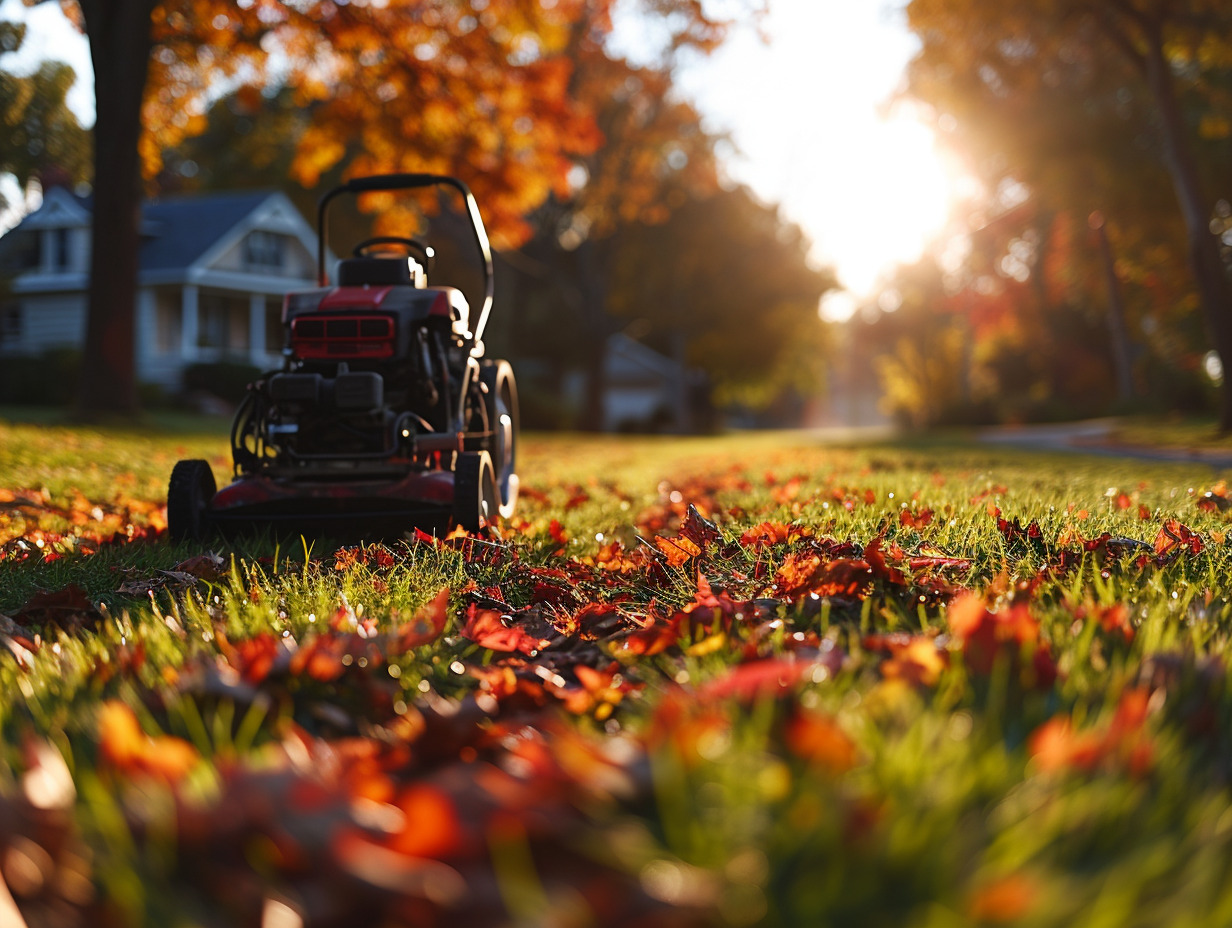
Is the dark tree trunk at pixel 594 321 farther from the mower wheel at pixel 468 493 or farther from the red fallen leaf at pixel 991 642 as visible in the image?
the red fallen leaf at pixel 991 642

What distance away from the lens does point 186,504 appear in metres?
4.75

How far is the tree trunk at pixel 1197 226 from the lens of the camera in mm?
14719

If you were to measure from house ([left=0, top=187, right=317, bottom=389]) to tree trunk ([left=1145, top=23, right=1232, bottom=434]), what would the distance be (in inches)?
954

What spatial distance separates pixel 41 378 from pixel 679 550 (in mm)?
26591

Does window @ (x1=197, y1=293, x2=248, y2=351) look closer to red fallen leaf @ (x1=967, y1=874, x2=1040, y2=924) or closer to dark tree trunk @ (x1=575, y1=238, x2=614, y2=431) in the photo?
dark tree trunk @ (x1=575, y1=238, x2=614, y2=431)

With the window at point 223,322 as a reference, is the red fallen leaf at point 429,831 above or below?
below

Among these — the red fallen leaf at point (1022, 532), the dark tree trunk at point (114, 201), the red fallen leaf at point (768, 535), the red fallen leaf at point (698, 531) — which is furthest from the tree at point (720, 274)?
the red fallen leaf at point (1022, 532)

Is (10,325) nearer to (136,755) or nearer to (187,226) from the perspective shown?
(187,226)

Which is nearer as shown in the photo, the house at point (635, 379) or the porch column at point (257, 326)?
the porch column at point (257, 326)

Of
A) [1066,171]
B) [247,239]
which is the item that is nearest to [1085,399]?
[1066,171]

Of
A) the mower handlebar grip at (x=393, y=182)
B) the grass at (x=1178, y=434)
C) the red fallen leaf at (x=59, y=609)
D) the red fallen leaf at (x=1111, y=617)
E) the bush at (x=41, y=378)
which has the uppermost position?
the mower handlebar grip at (x=393, y=182)

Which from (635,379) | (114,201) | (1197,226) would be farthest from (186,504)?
(635,379)

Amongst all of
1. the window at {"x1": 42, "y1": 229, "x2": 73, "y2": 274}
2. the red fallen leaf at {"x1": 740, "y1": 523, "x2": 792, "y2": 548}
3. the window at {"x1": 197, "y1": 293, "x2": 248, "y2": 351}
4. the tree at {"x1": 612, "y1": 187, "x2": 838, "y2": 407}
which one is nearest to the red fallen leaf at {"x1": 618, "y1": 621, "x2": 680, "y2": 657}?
the red fallen leaf at {"x1": 740, "y1": 523, "x2": 792, "y2": 548}

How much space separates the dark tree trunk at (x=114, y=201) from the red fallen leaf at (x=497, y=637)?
39.8 ft
